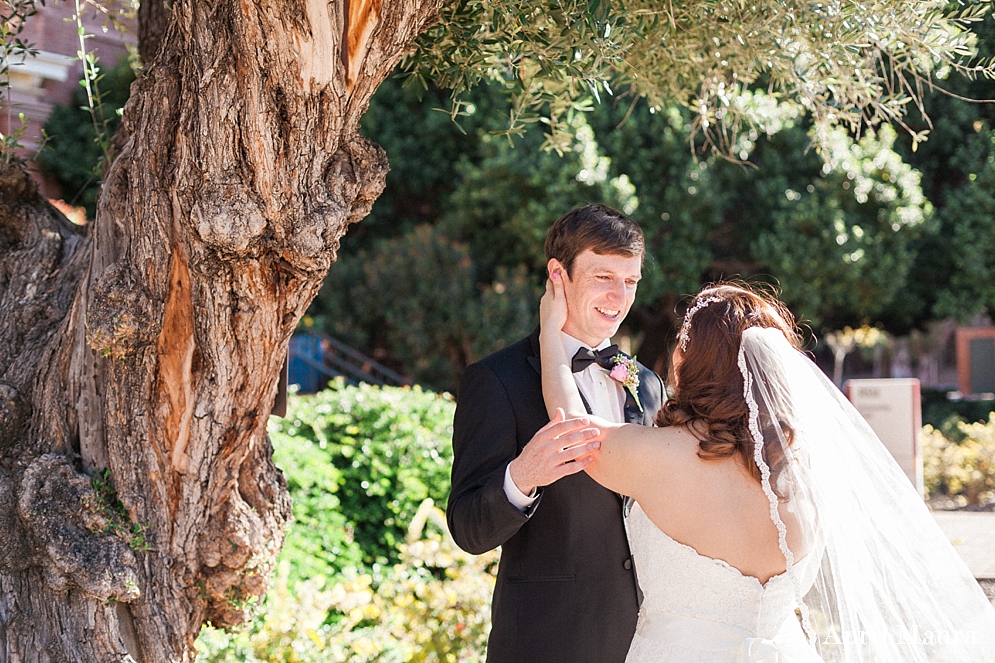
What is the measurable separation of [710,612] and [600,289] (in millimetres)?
1123

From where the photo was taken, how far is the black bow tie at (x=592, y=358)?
291 centimetres

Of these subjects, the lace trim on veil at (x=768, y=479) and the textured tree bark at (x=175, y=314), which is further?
the textured tree bark at (x=175, y=314)

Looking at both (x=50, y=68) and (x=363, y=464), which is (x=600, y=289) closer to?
(x=363, y=464)

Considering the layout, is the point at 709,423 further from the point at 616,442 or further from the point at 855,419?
the point at 855,419

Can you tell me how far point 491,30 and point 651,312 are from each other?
12.1 metres

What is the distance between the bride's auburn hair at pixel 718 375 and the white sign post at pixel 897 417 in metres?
7.61

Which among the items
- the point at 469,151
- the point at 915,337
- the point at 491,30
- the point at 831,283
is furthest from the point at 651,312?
the point at 915,337

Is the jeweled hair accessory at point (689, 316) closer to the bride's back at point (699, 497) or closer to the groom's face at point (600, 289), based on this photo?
the bride's back at point (699, 497)

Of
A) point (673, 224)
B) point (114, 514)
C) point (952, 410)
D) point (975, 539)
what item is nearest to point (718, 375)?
point (114, 514)

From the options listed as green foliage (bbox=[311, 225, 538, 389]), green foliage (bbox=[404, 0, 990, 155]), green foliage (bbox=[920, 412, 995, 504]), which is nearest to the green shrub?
green foliage (bbox=[920, 412, 995, 504])

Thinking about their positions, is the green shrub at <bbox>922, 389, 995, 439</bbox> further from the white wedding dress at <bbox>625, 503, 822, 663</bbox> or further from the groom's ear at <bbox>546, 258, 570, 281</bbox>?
the white wedding dress at <bbox>625, 503, 822, 663</bbox>

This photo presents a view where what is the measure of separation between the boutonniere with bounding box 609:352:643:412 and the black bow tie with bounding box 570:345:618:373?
2 cm

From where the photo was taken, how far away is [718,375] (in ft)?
8.10

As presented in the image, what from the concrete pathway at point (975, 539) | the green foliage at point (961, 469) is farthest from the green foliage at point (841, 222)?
the concrete pathway at point (975, 539)
